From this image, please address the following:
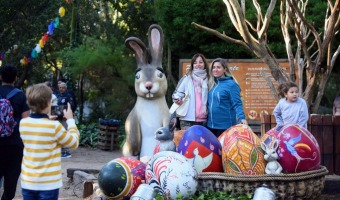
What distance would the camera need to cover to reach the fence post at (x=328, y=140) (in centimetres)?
759

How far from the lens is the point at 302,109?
6898 mm

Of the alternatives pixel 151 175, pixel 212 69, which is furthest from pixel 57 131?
pixel 212 69

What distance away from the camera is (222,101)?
21.2 feet

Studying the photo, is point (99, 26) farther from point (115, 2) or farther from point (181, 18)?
point (181, 18)

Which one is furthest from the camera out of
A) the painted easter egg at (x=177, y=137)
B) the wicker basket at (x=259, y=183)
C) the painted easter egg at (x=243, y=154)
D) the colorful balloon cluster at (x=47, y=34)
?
the colorful balloon cluster at (x=47, y=34)

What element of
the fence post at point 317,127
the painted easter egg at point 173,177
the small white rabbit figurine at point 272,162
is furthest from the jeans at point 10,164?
the fence post at point 317,127

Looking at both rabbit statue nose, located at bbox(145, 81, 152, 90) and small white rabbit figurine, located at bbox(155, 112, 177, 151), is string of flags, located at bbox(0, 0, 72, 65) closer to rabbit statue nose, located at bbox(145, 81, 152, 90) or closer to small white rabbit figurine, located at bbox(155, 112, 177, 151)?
rabbit statue nose, located at bbox(145, 81, 152, 90)

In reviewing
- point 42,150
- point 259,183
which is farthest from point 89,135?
point 42,150

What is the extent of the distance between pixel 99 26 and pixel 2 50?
427cm

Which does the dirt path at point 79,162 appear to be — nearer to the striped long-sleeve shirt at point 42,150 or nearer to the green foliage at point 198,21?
the striped long-sleeve shirt at point 42,150

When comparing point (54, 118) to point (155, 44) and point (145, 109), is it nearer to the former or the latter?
point (145, 109)

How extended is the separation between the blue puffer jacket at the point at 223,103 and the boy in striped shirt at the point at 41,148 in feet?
7.78

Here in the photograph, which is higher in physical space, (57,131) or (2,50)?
(2,50)

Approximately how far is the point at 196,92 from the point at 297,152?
1.69 metres
